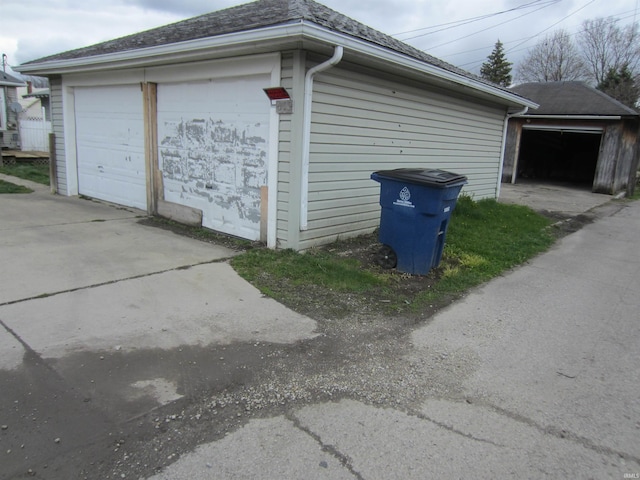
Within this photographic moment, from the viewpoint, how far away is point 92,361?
11.0 feet

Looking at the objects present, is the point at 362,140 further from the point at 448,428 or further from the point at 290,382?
the point at 448,428

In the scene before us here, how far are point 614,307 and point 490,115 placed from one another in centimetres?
728

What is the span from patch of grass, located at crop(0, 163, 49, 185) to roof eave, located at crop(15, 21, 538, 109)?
4638 millimetres

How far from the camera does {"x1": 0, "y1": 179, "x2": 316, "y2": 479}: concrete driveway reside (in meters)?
2.76

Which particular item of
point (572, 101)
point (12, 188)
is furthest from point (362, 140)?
point (572, 101)

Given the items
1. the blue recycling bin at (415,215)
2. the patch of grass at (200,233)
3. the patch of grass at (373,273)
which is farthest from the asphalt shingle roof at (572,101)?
the patch of grass at (200,233)

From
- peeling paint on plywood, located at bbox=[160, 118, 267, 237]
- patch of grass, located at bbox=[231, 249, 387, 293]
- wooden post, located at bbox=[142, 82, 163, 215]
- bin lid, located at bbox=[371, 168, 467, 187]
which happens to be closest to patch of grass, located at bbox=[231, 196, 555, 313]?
patch of grass, located at bbox=[231, 249, 387, 293]

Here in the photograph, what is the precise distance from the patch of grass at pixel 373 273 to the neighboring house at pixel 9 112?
1827 centimetres

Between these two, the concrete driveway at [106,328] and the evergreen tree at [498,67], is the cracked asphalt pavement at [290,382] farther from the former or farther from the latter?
the evergreen tree at [498,67]

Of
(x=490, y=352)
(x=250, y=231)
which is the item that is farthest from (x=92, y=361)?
(x=250, y=231)

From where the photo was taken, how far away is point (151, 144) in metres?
8.26

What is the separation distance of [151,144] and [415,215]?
5.14 m

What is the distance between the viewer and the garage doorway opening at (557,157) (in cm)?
2292

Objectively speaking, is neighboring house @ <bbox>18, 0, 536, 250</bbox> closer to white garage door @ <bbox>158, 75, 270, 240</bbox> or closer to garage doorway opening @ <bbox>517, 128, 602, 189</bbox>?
white garage door @ <bbox>158, 75, 270, 240</bbox>
